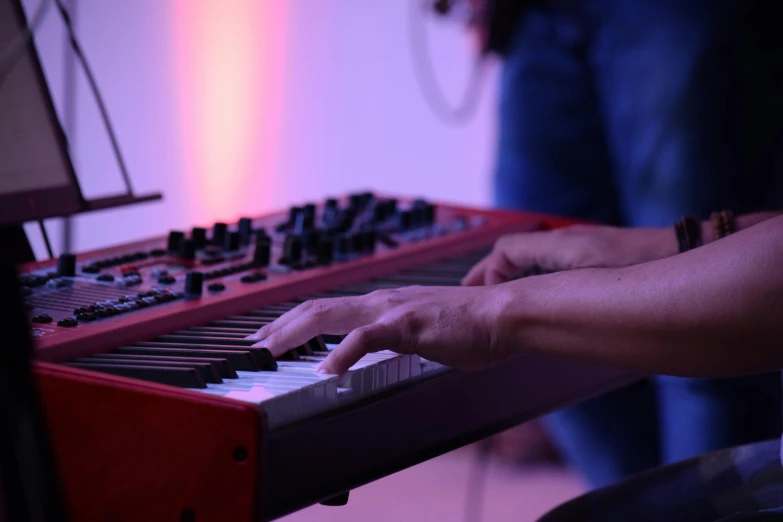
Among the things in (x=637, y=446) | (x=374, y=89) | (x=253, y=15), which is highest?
(x=253, y=15)

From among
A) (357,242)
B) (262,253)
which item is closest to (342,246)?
(357,242)

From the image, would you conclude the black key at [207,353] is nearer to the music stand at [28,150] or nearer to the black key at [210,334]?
the black key at [210,334]

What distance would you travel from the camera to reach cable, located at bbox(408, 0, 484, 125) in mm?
3695

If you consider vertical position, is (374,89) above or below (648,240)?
above

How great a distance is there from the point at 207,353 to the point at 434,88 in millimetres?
2777

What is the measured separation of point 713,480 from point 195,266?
737 millimetres

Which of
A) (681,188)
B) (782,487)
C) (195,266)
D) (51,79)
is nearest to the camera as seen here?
(782,487)

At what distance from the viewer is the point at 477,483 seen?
3.02m

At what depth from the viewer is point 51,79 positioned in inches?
127

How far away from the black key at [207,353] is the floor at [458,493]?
1.48 metres

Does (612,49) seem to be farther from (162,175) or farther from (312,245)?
(162,175)

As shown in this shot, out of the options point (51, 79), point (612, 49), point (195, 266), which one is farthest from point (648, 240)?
point (51, 79)

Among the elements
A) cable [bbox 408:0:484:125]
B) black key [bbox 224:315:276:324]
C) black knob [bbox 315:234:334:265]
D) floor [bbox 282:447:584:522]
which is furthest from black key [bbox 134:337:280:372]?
cable [bbox 408:0:484:125]

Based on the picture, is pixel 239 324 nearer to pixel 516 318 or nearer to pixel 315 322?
pixel 315 322
